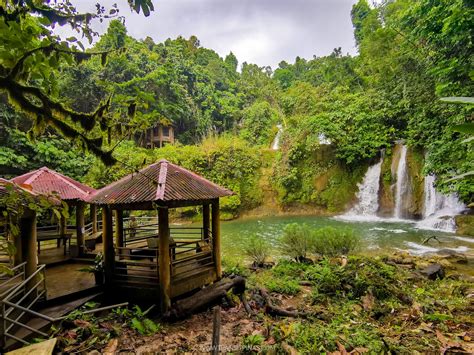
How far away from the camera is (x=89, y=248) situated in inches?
360

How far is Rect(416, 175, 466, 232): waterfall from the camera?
1311 cm

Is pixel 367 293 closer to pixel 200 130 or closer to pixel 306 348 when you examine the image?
pixel 306 348

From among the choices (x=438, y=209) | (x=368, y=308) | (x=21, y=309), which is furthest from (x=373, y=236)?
(x=21, y=309)

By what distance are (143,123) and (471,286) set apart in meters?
7.74

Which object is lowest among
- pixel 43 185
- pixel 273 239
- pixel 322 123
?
pixel 273 239

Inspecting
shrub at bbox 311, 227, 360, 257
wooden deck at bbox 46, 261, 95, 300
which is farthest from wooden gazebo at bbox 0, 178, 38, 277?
shrub at bbox 311, 227, 360, 257

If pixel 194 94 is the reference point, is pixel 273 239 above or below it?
below

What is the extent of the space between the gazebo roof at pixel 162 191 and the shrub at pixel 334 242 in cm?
409

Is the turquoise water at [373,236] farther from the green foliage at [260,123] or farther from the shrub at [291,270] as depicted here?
the green foliage at [260,123]

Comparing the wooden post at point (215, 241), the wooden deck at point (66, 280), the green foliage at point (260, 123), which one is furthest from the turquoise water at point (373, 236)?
the green foliage at point (260, 123)

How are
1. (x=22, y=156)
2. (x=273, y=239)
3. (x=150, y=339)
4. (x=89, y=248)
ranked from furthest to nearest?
(x=22, y=156), (x=273, y=239), (x=89, y=248), (x=150, y=339)

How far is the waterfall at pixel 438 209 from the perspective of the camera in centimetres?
1311

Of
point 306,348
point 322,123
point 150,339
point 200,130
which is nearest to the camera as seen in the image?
point 306,348

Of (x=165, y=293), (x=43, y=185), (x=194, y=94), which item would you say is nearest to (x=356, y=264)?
(x=165, y=293)
